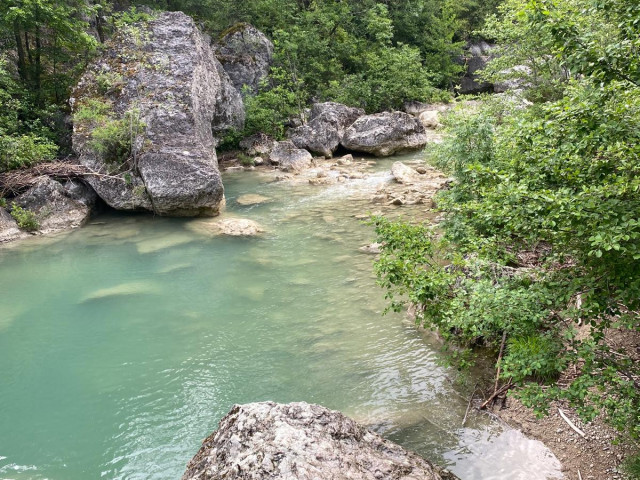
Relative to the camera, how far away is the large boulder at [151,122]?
48.5 ft

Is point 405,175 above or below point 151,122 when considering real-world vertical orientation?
below

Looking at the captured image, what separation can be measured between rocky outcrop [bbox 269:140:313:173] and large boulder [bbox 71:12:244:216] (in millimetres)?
4610

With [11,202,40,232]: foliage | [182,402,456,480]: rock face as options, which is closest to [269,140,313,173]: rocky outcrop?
[11,202,40,232]: foliage

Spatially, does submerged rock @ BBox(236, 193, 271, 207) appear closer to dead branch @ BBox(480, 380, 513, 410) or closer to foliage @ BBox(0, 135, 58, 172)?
foliage @ BBox(0, 135, 58, 172)

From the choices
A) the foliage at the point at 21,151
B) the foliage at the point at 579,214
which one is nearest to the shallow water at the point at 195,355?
the foliage at the point at 579,214

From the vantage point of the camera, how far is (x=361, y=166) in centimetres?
2139

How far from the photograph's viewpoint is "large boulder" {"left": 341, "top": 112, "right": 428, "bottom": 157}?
22859mm

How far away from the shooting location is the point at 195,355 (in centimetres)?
771

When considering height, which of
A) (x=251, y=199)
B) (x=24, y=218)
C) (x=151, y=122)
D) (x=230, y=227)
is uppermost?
(x=151, y=122)

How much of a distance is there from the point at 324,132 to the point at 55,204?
13459 millimetres

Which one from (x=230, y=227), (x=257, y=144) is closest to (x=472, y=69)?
(x=257, y=144)

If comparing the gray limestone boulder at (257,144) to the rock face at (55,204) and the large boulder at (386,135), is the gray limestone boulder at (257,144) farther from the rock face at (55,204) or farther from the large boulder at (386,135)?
the rock face at (55,204)

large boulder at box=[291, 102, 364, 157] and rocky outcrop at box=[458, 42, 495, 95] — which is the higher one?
rocky outcrop at box=[458, 42, 495, 95]

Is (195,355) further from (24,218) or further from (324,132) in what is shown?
→ (324,132)
